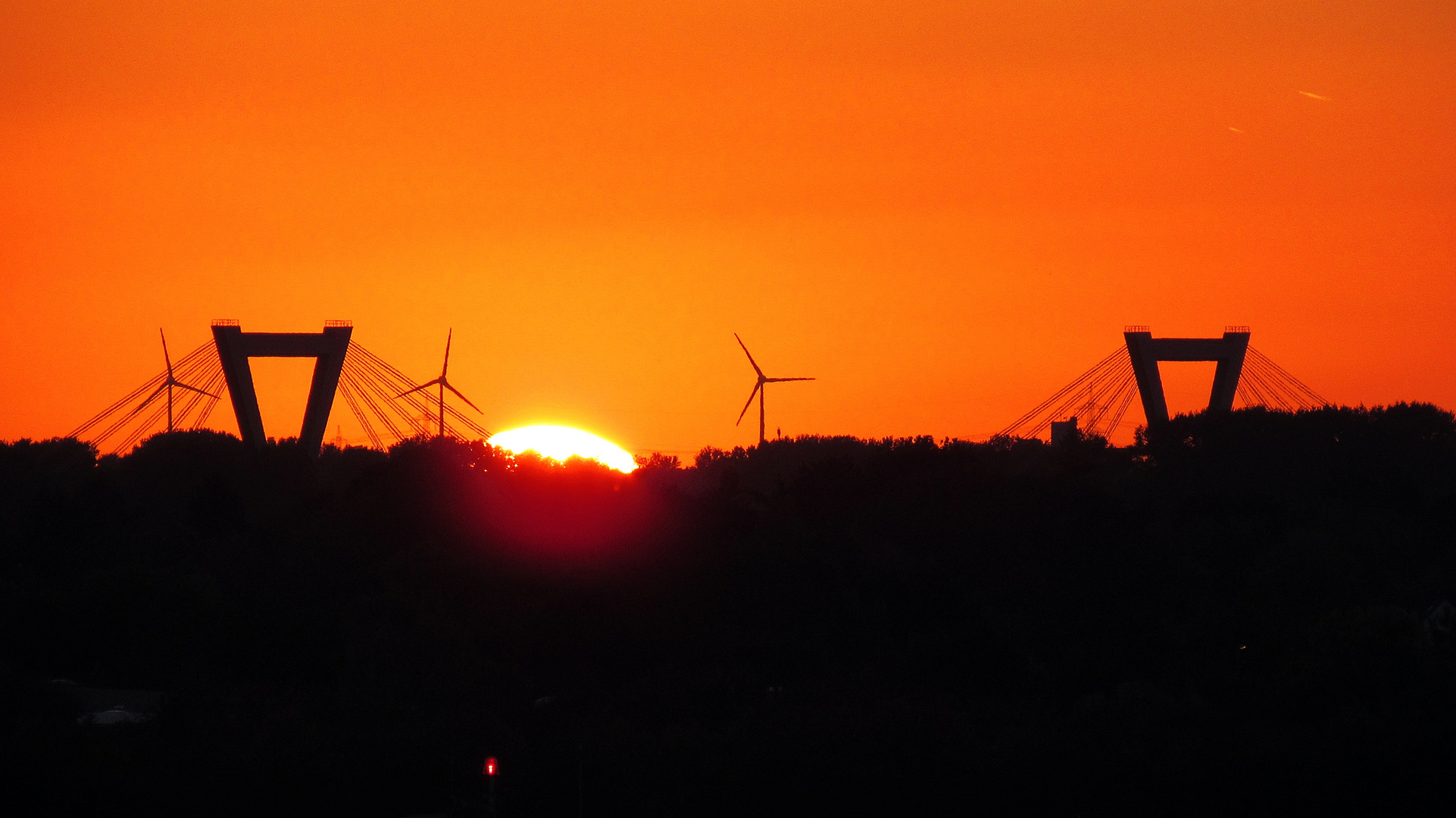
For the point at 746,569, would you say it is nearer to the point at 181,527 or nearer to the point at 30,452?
the point at 181,527

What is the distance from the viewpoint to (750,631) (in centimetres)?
5900

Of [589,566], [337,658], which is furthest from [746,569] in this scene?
[337,658]

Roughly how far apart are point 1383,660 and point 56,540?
4860 cm

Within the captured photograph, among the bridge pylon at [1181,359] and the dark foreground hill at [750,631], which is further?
the bridge pylon at [1181,359]

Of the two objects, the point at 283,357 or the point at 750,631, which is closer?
the point at 750,631

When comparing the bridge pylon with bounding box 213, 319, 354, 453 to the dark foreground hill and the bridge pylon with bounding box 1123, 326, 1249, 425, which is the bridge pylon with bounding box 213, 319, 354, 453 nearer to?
the dark foreground hill

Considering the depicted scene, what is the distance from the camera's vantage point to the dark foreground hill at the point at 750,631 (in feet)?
133

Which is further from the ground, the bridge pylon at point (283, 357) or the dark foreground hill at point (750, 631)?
the bridge pylon at point (283, 357)

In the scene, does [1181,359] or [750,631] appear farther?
[1181,359]

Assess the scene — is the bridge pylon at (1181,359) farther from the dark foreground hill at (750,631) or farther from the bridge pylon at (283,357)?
the bridge pylon at (283,357)

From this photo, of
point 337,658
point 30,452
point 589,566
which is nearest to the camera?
point 337,658

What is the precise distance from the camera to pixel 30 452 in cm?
10412

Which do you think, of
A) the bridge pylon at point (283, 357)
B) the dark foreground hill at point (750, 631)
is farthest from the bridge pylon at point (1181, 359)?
the bridge pylon at point (283, 357)

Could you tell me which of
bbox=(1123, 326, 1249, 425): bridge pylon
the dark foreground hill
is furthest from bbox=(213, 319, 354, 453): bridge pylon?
bbox=(1123, 326, 1249, 425): bridge pylon
